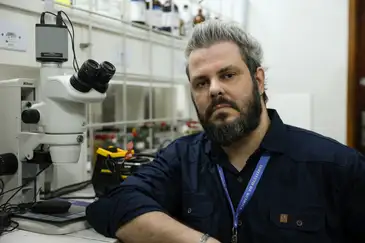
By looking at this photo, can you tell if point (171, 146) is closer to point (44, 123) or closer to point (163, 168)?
point (163, 168)

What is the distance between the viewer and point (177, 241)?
119 cm

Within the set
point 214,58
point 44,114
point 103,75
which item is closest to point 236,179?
point 214,58

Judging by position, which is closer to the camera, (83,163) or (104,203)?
(104,203)

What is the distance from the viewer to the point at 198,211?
4.48 feet

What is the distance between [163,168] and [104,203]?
24cm

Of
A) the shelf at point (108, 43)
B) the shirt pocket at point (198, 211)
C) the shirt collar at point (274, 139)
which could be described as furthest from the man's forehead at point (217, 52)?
the shelf at point (108, 43)

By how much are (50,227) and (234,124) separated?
666 millimetres

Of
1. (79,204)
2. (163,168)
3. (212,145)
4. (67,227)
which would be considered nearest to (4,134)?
(79,204)

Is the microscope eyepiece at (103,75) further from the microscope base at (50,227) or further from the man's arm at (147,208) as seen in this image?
A: the microscope base at (50,227)

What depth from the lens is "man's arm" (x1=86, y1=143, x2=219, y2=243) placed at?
120 cm

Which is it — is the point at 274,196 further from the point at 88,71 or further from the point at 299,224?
the point at 88,71

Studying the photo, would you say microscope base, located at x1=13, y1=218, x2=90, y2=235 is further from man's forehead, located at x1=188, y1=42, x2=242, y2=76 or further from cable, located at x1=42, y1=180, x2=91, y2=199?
man's forehead, located at x1=188, y1=42, x2=242, y2=76

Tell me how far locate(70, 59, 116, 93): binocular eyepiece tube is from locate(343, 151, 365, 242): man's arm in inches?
33.3

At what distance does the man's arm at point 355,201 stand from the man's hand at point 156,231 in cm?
43
